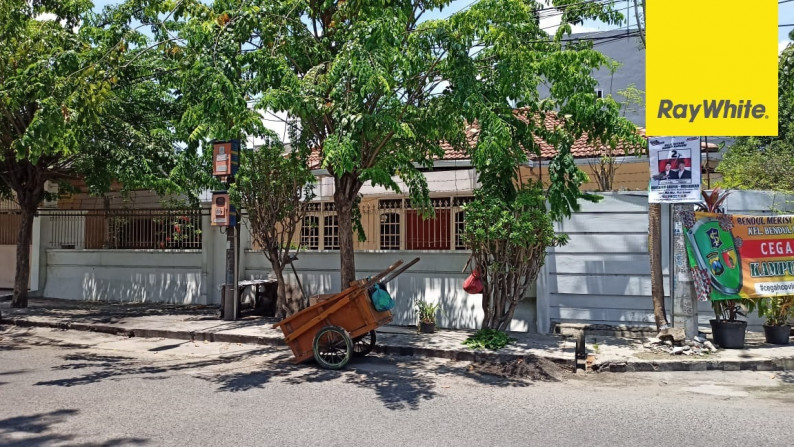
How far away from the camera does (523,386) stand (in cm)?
755

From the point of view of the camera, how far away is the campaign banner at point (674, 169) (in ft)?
30.6

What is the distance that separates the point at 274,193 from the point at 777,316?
9.10 m

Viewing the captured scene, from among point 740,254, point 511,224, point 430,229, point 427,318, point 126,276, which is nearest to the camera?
point 511,224

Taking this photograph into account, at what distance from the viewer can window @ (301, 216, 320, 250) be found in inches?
538

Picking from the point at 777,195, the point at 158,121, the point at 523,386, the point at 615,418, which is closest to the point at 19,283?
the point at 158,121

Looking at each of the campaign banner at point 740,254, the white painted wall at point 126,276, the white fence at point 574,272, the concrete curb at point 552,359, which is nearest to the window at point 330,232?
the white fence at point 574,272

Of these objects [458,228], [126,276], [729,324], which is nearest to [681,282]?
[729,324]

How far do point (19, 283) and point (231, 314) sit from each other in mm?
5871

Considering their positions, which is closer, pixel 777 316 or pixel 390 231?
pixel 777 316

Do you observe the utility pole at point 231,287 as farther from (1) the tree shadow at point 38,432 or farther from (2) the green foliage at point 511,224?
(1) the tree shadow at point 38,432

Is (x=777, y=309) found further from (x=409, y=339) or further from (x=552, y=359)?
(x=409, y=339)

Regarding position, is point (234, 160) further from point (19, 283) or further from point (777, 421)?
point (777, 421)

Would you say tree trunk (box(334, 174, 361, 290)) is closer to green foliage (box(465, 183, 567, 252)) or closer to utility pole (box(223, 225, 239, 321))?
green foliage (box(465, 183, 567, 252))

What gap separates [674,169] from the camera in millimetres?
9445
